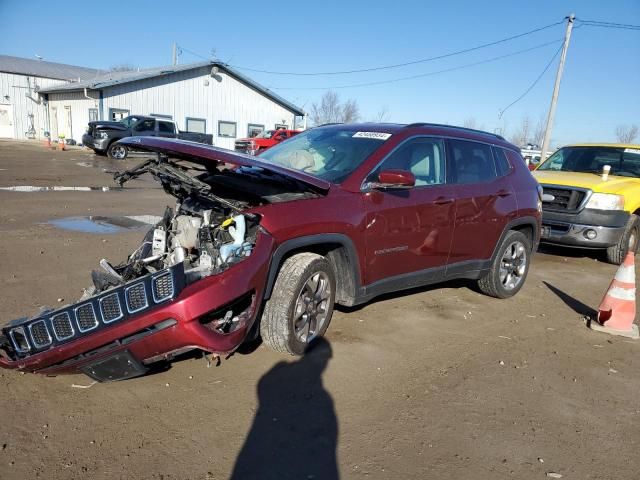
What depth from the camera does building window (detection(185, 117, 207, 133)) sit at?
3145cm

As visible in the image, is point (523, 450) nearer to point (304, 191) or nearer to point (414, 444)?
point (414, 444)

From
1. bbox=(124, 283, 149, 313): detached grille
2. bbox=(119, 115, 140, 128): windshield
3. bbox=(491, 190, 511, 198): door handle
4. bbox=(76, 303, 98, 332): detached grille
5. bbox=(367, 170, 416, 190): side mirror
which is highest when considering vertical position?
bbox=(119, 115, 140, 128): windshield

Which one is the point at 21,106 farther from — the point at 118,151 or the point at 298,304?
the point at 298,304

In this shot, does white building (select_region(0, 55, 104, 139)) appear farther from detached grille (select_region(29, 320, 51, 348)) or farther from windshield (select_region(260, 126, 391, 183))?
detached grille (select_region(29, 320, 51, 348))

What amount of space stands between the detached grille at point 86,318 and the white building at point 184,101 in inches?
1120

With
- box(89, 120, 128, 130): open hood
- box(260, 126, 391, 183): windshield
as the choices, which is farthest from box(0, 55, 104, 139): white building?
box(260, 126, 391, 183): windshield

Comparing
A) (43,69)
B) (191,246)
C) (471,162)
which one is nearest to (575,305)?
(471,162)

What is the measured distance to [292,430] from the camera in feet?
9.62

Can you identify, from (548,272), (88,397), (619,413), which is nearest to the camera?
(88,397)

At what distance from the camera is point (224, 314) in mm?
3186

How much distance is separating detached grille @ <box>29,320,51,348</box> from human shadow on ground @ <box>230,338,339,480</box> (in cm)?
137

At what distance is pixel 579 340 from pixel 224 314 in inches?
140

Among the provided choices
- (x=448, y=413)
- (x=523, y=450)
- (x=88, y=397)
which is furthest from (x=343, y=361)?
(x=88, y=397)

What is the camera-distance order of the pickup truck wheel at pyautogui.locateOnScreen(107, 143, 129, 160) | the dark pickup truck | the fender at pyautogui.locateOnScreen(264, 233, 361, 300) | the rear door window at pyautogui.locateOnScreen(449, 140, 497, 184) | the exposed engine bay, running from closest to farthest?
the exposed engine bay → the fender at pyautogui.locateOnScreen(264, 233, 361, 300) → the pickup truck wheel at pyautogui.locateOnScreen(107, 143, 129, 160) → the rear door window at pyautogui.locateOnScreen(449, 140, 497, 184) → the dark pickup truck
